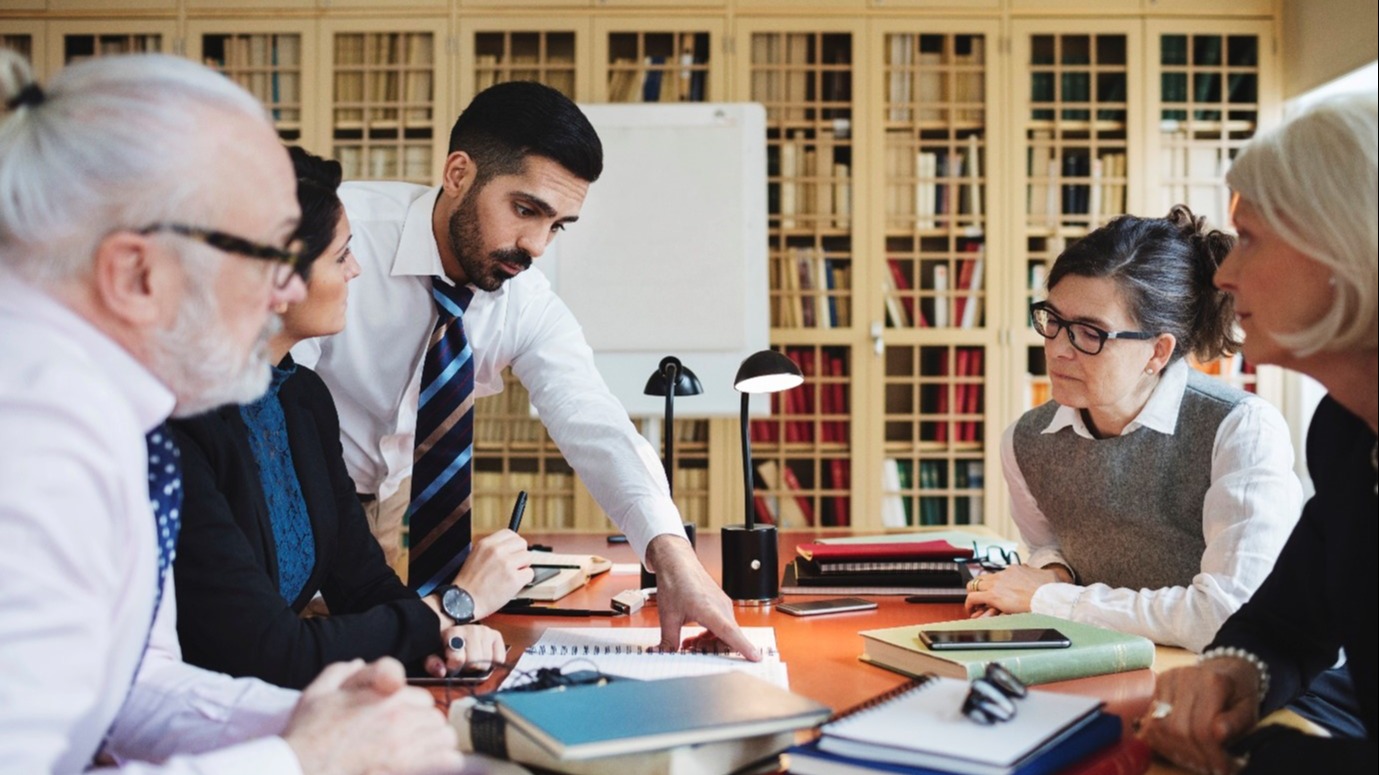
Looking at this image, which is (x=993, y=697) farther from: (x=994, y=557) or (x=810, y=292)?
(x=810, y=292)

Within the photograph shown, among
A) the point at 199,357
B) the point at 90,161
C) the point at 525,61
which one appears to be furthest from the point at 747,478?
the point at 525,61

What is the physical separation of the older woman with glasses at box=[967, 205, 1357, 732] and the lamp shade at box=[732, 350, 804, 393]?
44 centimetres

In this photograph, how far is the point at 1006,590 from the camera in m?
1.83

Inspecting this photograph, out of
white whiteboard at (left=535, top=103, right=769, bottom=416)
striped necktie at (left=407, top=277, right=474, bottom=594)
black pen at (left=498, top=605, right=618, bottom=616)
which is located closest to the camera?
black pen at (left=498, top=605, right=618, bottom=616)

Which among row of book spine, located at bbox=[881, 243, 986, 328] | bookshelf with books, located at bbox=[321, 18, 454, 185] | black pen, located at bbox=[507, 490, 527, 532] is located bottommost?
black pen, located at bbox=[507, 490, 527, 532]

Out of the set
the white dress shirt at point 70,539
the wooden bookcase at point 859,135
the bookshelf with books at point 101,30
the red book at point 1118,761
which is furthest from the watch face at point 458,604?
the bookshelf with books at point 101,30

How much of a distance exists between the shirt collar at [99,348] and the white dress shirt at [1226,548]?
129 centimetres

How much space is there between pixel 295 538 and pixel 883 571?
1.03 metres

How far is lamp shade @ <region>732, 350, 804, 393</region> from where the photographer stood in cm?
207

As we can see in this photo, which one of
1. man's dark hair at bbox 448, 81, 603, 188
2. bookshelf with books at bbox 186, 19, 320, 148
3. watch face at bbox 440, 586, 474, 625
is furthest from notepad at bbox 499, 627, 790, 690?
bookshelf with books at bbox 186, 19, 320, 148

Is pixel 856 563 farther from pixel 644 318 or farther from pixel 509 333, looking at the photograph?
pixel 644 318

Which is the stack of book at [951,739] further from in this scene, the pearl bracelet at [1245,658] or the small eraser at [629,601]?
the small eraser at [629,601]

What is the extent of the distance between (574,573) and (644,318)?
2.63m

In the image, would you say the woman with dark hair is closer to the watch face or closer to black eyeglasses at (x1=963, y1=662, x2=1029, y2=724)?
the watch face
